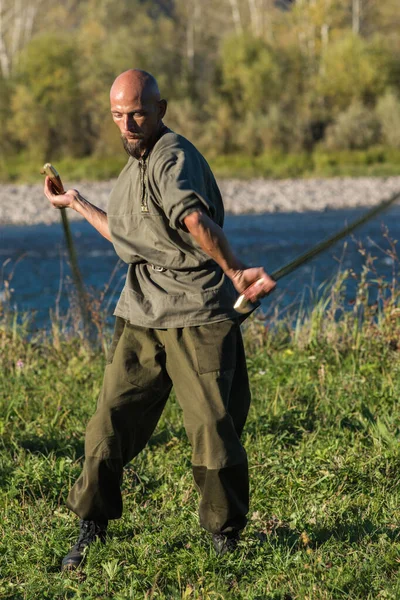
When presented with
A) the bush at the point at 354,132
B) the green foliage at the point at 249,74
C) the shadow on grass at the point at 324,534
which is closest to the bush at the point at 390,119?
the bush at the point at 354,132

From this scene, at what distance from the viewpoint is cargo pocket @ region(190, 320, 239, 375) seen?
9.48 ft

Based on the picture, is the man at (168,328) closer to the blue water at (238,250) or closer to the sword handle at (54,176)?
the sword handle at (54,176)

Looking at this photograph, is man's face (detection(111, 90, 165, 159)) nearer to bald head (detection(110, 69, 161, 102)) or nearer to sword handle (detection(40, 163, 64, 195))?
bald head (detection(110, 69, 161, 102))

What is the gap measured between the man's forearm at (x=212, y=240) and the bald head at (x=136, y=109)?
0.37 meters

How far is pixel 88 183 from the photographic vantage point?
30.7 metres

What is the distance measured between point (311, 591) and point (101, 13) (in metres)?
51.0

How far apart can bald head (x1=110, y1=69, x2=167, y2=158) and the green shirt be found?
59 millimetres

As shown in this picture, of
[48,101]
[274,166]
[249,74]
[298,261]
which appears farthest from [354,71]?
[298,261]

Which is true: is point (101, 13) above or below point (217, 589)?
above

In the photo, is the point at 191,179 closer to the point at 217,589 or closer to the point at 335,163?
the point at 217,589

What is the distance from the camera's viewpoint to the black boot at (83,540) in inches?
117

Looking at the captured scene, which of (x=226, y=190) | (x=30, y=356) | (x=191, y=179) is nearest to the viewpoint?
(x=191, y=179)

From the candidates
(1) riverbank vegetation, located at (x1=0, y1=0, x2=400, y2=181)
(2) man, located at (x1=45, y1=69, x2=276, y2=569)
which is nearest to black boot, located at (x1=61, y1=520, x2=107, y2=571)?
(2) man, located at (x1=45, y1=69, x2=276, y2=569)

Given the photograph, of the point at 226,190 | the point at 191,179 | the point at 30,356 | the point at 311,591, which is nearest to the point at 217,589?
the point at 311,591
